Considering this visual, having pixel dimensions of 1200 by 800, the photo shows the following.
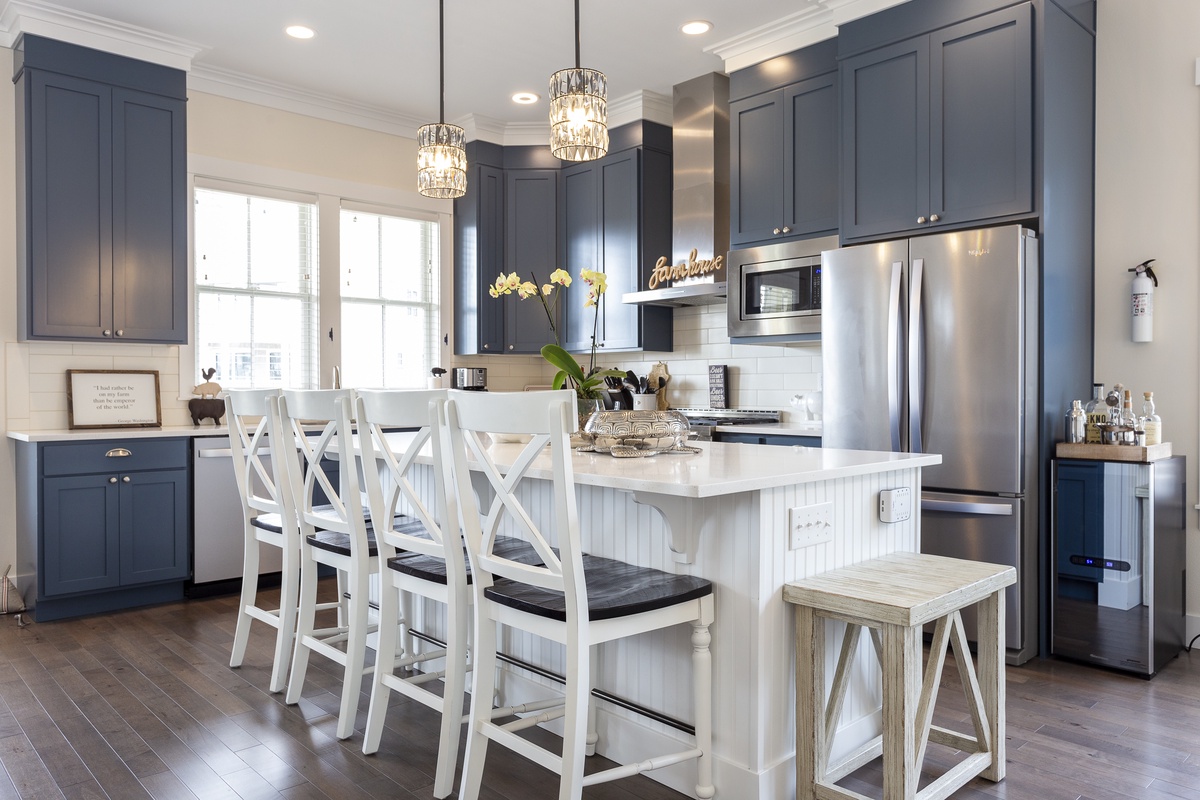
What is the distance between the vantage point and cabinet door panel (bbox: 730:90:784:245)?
14.8 ft

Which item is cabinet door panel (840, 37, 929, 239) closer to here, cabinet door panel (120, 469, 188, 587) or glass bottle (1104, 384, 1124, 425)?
glass bottle (1104, 384, 1124, 425)

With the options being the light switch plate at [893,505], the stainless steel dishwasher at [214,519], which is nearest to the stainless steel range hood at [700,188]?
the light switch plate at [893,505]

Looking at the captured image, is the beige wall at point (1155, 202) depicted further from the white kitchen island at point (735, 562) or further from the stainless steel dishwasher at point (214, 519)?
the stainless steel dishwasher at point (214, 519)

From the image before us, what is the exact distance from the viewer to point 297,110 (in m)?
5.32

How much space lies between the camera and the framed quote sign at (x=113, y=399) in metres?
Answer: 4.42

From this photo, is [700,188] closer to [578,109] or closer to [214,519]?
[578,109]

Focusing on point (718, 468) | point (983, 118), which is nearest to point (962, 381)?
point (983, 118)

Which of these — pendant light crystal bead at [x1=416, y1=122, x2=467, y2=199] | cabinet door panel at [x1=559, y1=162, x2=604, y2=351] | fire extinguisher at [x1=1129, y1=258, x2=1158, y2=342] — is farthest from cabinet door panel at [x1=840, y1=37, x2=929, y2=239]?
cabinet door panel at [x1=559, y1=162, x2=604, y2=351]

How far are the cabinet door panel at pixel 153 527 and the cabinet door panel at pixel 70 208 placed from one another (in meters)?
0.80

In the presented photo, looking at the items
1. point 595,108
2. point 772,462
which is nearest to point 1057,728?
point 772,462

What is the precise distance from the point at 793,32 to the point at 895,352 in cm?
189

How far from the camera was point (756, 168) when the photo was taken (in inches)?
182

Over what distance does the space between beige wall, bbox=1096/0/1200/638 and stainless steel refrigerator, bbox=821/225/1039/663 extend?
64 cm

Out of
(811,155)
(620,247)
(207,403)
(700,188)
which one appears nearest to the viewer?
(811,155)
